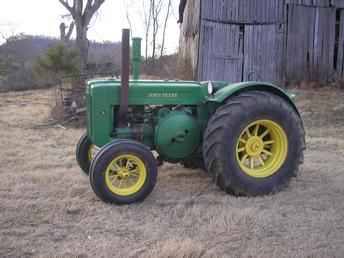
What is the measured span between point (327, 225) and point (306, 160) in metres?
2.58

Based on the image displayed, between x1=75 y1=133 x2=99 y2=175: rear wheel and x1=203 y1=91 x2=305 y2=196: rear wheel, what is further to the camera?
x1=75 y1=133 x2=99 y2=175: rear wheel

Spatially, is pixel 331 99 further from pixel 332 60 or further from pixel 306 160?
pixel 306 160

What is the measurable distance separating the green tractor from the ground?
Result: 0.71ft

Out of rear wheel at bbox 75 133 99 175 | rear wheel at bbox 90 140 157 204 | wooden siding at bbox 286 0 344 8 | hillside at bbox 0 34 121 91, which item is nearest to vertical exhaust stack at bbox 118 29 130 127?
rear wheel at bbox 90 140 157 204

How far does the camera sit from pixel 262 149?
484 centimetres

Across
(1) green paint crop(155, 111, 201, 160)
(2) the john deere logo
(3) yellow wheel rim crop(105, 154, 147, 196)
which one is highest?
(2) the john deere logo

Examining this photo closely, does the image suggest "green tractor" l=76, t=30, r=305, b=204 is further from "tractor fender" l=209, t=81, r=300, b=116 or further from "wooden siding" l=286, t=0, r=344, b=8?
"wooden siding" l=286, t=0, r=344, b=8

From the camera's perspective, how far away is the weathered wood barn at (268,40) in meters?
13.9

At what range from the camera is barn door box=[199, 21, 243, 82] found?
13914 millimetres

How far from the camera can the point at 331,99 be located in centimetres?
1273

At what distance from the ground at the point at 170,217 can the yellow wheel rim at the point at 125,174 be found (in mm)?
186

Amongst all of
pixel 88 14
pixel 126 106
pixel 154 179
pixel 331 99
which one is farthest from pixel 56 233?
pixel 88 14

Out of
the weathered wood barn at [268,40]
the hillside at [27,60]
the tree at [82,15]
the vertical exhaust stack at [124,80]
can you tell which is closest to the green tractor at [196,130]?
the vertical exhaust stack at [124,80]

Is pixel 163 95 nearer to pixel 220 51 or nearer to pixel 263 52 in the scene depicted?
pixel 220 51
